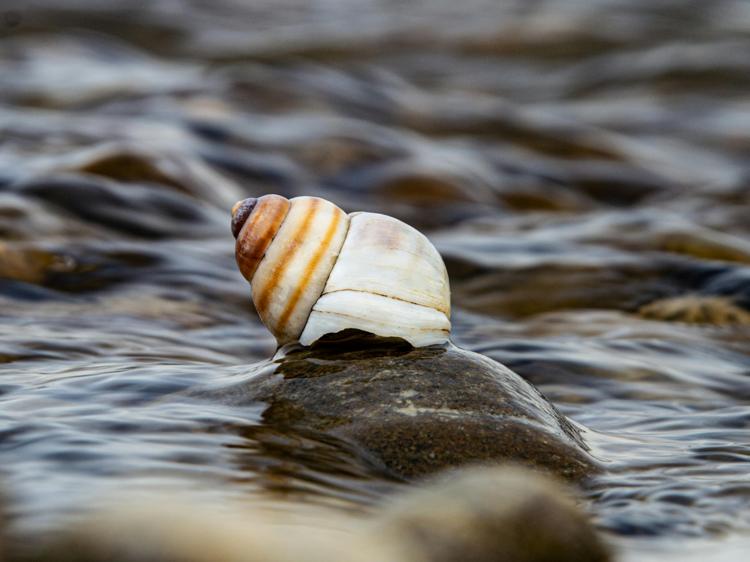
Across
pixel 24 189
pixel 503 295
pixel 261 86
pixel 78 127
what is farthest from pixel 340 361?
pixel 261 86

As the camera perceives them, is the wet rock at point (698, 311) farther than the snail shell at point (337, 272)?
Yes

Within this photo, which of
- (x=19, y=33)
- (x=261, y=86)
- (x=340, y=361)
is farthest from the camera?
(x=19, y=33)

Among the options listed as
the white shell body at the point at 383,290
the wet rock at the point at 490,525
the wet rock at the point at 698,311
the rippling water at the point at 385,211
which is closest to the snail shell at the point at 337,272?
the white shell body at the point at 383,290

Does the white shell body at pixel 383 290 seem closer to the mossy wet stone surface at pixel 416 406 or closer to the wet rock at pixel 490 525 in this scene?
the mossy wet stone surface at pixel 416 406

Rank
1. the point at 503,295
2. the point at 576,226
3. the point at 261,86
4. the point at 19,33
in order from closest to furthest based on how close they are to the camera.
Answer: the point at 503,295 < the point at 576,226 < the point at 261,86 < the point at 19,33

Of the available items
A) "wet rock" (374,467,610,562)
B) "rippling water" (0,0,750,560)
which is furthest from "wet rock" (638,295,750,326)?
"wet rock" (374,467,610,562)

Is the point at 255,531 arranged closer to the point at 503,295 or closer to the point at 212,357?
the point at 212,357
